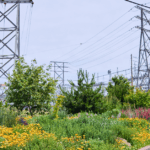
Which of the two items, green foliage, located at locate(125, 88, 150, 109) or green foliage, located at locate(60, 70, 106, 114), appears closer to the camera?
green foliage, located at locate(60, 70, 106, 114)

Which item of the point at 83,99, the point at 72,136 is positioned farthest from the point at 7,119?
the point at 83,99

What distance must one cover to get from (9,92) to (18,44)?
116 inches

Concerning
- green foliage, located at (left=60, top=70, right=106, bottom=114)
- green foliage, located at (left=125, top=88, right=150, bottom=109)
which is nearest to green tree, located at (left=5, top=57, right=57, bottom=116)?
green foliage, located at (left=60, top=70, right=106, bottom=114)

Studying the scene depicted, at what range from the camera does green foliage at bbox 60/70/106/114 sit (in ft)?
33.7

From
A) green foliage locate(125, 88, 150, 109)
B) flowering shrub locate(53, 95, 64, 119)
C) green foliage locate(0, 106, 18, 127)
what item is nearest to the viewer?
green foliage locate(0, 106, 18, 127)

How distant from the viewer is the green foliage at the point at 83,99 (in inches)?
404

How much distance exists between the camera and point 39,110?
10.1m

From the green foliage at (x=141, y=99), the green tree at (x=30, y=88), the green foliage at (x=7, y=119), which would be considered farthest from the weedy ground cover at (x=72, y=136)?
the green foliage at (x=141, y=99)

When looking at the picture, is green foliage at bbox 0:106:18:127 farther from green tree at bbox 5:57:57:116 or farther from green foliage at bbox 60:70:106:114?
green foliage at bbox 60:70:106:114

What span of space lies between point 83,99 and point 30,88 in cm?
314

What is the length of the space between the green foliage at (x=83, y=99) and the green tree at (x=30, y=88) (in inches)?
42.3

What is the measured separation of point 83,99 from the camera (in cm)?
1050

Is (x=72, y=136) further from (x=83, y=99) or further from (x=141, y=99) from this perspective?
(x=141, y=99)

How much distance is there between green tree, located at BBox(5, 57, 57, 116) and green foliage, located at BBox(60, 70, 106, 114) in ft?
3.52
